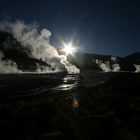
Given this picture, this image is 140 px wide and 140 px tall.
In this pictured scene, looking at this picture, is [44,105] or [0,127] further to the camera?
[44,105]

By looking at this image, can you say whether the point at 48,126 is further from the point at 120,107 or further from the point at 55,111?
the point at 120,107

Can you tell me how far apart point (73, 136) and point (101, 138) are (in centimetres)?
167

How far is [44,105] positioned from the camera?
19.7 meters

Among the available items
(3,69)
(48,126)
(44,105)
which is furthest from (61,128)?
(3,69)

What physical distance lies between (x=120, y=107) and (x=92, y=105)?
13.0 ft

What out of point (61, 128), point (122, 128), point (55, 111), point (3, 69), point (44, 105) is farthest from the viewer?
point (3, 69)

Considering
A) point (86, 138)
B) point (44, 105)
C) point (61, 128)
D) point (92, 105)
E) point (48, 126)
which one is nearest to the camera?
point (86, 138)

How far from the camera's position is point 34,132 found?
1337 centimetres

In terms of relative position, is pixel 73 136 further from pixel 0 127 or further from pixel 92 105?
pixel 92 105

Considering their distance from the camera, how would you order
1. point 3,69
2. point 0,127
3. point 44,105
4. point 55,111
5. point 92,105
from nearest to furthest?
point 0,127 → point 55,111 → point 44,105 → point 92,105 → point 3,69

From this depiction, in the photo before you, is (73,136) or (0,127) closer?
(73,136)

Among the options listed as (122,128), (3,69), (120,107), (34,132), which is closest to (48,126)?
(34,132)

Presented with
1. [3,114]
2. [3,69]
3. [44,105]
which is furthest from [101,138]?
[3,69]

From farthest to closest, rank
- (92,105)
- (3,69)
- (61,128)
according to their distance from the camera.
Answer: (3,69) < (92,105) < (61,128)
